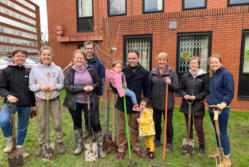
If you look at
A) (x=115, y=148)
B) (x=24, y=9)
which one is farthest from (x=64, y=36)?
(x=24, y=9)

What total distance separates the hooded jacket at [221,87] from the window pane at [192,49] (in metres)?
4.01

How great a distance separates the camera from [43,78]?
321 cm

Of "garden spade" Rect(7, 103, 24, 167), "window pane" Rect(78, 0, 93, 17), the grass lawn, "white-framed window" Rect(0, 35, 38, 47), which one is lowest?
the grass lawn

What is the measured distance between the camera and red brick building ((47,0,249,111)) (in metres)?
6.30

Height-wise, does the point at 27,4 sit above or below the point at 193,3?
above

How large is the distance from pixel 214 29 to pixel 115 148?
549cm

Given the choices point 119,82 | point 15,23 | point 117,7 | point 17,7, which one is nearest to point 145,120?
point 119,82

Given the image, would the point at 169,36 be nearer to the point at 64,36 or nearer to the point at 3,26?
the point at 64,36

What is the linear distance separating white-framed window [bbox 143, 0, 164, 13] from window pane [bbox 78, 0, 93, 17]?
2803 millimetres

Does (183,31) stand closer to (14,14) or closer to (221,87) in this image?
(221,87)

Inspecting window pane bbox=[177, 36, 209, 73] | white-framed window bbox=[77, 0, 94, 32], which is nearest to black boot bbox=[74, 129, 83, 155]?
window pane bbox=[177, 36, 209, 73]

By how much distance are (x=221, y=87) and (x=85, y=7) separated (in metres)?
7.88

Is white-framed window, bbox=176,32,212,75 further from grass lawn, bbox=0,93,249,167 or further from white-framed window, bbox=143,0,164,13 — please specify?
grass lawn, bbox=0,93,249,167

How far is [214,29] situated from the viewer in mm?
6414
